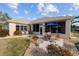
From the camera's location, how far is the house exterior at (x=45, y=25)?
190 inches

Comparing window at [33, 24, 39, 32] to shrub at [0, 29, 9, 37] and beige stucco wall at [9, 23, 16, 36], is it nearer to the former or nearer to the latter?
beige stucco wall at [9, 23, 16, 36]

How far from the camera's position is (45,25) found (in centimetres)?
493

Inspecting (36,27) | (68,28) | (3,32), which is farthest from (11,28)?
(68,28)

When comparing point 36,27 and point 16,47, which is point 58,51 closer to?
point 36,27

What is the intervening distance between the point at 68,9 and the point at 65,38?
73cm

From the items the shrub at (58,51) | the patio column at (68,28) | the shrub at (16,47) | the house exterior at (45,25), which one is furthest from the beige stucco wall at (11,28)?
the patio column at (68,28)

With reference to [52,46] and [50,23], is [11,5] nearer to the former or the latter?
[50,23]

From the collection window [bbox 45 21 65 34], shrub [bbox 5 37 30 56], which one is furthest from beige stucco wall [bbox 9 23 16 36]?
window [bbox 45 21 65 34]

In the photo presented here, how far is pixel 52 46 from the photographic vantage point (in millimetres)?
4836

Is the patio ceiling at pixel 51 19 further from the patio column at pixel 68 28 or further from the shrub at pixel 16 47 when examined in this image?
the shrub at pixel 16 47

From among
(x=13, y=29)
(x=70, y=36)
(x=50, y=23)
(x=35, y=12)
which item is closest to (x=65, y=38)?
(x=70, y=36)

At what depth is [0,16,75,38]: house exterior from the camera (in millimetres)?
4828

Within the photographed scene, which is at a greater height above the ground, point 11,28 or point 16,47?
point 11,28

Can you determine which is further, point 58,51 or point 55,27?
point 55,27
